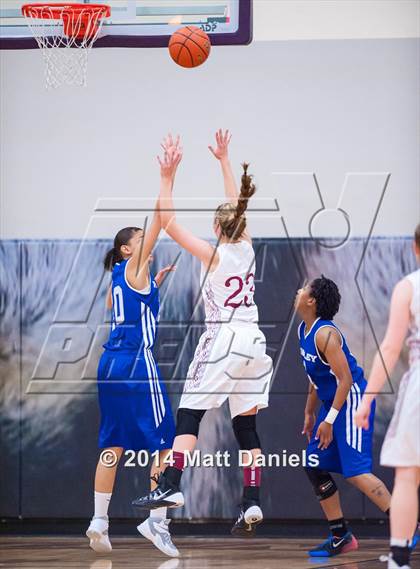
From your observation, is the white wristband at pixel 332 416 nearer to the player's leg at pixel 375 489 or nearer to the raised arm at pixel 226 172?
the player's leg at pixel 375 489

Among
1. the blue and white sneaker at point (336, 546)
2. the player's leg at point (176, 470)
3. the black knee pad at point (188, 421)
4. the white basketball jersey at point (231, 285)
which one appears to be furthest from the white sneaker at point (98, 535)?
the white basketball jersey at point (231, 285)

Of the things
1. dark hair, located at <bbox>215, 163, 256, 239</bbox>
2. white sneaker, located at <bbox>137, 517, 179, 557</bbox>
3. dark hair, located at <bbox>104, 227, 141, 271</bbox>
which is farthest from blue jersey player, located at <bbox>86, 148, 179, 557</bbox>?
dark hair, located at <bbox>215, 163, 256, 239</bbox>

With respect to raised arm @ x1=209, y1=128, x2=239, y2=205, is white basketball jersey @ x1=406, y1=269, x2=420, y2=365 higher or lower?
lower

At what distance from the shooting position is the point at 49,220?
330 inches

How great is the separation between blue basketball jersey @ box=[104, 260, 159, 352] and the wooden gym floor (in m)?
1.25

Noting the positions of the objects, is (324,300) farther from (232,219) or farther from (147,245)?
(147,245)

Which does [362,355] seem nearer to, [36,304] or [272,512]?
[272,512]

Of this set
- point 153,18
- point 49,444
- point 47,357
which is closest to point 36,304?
point 47,357

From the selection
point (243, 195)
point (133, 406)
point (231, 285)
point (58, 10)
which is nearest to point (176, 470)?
point (133, 406)

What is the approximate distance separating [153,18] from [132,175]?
1.22 m

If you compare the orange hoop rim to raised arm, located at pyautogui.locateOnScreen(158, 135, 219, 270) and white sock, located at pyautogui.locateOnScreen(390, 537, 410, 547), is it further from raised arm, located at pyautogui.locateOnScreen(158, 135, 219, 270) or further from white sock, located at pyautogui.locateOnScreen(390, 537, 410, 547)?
white sock, located at pyautogui.locateOnScreen(390, 537, 410, 547)

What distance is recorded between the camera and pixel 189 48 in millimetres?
6938

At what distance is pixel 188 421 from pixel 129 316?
733 mm

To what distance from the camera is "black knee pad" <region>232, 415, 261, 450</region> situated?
6.24 metres
